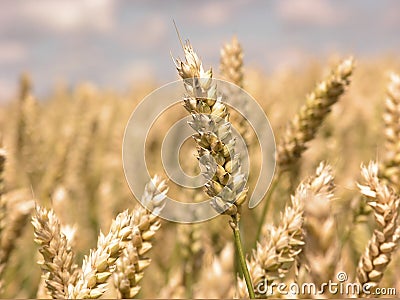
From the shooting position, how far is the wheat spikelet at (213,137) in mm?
987

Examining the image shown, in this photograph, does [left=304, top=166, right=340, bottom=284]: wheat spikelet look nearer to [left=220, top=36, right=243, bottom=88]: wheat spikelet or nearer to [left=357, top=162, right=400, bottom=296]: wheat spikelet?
[left=357, top=162, right=400, bottom=296]: wheat spikelet

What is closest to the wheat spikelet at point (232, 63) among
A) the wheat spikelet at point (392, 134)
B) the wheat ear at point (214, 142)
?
the wheat spikelet at point (392, 134)

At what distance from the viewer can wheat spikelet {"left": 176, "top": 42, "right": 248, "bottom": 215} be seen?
0.99 m

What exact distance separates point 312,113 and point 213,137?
100 cm

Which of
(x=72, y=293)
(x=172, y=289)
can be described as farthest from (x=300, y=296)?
(x=172, y=289)

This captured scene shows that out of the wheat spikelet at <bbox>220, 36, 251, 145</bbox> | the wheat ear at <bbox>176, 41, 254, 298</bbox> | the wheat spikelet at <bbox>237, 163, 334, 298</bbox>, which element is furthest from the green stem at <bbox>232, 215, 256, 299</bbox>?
the wheat spikelet at <bbox>220, 36, 251, 145</bbox>

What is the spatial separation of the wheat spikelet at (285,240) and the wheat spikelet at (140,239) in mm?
259

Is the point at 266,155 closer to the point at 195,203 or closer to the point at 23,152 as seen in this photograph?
the point at 195,203

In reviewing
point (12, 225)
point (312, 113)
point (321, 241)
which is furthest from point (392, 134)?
point (12, 225)

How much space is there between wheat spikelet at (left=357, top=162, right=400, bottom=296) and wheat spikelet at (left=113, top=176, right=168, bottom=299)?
0.49 m

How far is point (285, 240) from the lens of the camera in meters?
1.15

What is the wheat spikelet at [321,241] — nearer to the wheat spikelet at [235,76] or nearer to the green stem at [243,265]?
the green stem at [243,265]

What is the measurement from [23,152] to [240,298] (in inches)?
114

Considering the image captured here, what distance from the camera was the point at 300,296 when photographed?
976 mm
